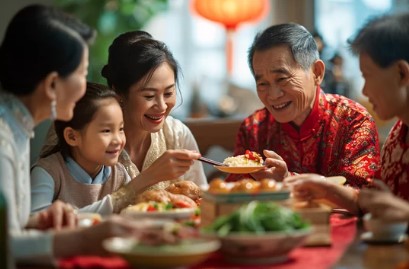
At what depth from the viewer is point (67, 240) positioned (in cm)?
234

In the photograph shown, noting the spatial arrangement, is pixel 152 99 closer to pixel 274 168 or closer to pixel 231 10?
pixel 274 168

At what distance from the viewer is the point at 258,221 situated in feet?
7.48

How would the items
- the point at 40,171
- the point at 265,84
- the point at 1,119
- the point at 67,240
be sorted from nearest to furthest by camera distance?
the point at 67,240
the point at 1,119
the point at 40,171
the point at 265,84

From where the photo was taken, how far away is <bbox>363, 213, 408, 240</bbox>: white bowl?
2.52 metres

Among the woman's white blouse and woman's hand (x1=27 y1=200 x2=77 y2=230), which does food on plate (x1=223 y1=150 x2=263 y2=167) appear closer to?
woman's hand (x1=27 y1=200 x2=77 y2=230)

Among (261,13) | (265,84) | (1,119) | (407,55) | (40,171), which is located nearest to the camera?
(1,119)

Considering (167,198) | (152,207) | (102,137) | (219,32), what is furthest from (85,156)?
(219,32)

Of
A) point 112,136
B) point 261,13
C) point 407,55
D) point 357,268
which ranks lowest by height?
point 357,268

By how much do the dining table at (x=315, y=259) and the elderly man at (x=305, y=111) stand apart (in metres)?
1.14

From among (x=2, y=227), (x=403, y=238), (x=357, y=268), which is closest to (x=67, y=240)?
(x=2, y=227)

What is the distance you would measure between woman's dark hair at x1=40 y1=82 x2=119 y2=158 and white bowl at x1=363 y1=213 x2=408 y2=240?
46.8 inches

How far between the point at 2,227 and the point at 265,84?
5.98ft

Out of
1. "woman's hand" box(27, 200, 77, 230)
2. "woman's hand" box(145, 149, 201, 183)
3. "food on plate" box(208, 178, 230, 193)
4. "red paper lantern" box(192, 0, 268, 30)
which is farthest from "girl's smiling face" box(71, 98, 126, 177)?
"red paper lantern" box(192, 0, 268, 30)

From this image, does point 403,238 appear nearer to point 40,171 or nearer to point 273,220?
point 273,220
